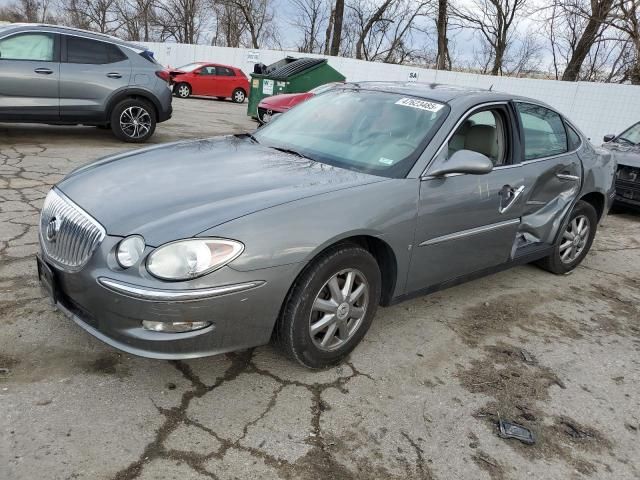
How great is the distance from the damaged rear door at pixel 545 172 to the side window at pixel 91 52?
21.5 feet

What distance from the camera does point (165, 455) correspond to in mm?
2234

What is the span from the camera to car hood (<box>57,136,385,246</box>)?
2.46 meters

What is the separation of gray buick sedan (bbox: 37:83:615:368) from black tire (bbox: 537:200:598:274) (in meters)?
0.39

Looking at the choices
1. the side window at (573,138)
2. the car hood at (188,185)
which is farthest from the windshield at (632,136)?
the car hood at (188,185)

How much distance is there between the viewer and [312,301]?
8.82ft

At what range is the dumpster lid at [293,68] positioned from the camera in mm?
13258

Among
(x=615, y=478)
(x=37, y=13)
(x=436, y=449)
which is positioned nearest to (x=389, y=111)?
(x=436, y=449)

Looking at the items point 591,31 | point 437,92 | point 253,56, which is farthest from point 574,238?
point 253,56

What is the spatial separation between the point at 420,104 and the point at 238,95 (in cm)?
1958

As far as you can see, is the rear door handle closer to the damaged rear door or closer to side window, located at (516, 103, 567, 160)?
the damaged rear door

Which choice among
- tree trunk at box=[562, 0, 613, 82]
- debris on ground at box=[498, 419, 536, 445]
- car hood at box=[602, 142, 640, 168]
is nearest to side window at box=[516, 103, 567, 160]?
debris on ground at box=[498, 419, 536, 445]

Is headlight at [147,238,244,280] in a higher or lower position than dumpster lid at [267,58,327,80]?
lower

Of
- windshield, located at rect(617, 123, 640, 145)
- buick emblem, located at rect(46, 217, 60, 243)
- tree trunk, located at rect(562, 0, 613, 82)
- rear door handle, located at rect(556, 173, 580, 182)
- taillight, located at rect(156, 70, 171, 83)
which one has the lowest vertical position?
buick emblem, located at rect(46, 217, 60, 243)

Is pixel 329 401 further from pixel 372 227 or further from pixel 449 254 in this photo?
pixel 449 254
